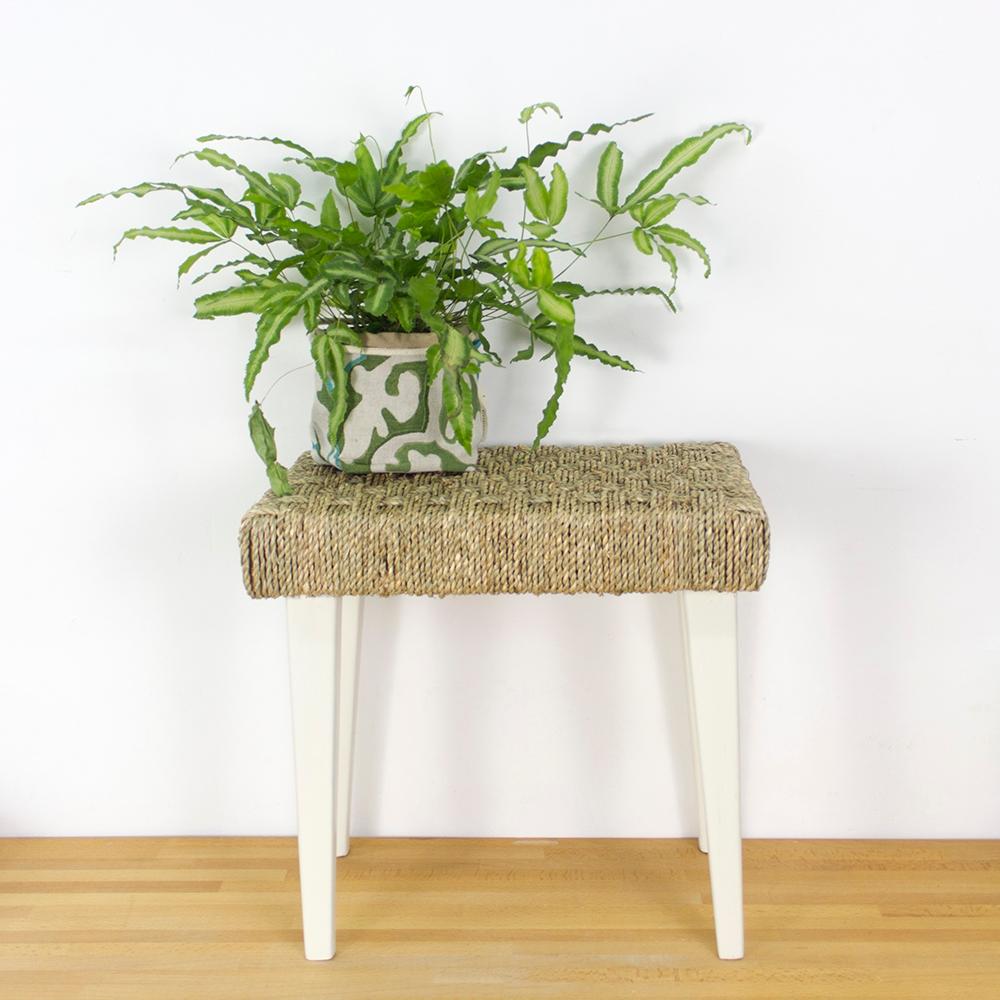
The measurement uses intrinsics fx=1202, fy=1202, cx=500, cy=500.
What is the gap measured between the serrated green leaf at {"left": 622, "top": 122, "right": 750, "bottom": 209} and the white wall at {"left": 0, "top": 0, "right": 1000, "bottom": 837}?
8 cm

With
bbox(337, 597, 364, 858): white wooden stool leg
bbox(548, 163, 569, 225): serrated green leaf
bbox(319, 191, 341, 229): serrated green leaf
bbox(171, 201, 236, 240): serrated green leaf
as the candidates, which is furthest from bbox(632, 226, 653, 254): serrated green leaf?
bbox(337, 597, 364, 858): white wooden stool leg

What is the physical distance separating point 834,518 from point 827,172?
1.39 feet

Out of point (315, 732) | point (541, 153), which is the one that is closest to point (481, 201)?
point (541, 153)

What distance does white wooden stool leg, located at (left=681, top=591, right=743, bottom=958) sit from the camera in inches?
49.5

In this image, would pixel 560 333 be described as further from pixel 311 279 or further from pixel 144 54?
pixel 144 54

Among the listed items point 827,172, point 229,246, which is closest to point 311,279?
point 229,246

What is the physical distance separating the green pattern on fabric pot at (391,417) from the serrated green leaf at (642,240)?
0.82ft

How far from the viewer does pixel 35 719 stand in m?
1.60

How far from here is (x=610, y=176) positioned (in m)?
1.36

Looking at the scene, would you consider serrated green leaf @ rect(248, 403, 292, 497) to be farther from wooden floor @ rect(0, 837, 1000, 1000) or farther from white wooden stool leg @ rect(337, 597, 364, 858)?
wooden floor @ rect(0, 837, 1000, 1000)

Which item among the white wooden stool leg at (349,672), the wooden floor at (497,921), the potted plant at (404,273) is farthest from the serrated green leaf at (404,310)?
the wooden floor at (497,921)

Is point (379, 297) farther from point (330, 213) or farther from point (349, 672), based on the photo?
point (349, 672)

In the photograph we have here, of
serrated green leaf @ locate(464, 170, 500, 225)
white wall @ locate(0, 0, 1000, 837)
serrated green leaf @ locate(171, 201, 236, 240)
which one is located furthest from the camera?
white wall @ locate(0, 0, 1000, 837)

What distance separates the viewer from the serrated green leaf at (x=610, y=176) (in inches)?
53.3
